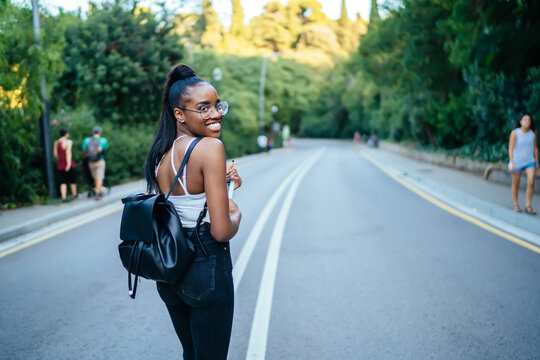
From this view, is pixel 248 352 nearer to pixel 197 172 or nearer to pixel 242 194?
pixel 197 172

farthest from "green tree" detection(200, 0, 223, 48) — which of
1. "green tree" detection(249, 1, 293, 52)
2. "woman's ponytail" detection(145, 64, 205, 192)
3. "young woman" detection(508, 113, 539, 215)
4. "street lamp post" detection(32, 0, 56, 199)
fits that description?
"woman's ponytail" detection(145, 64, 205, 192)

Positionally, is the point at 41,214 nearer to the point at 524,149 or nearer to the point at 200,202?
the point at 200,202

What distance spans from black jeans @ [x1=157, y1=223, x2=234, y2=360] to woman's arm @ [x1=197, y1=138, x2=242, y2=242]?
0.28ft

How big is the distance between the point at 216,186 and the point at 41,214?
862 centimetres

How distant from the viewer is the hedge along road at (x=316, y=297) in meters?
3.64

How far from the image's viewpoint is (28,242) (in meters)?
7.37

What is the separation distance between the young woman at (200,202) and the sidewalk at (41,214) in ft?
21.3

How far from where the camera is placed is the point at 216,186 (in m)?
1.99

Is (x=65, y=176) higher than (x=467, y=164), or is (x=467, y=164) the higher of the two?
(x=65, y=176)

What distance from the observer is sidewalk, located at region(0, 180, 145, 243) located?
787 cm

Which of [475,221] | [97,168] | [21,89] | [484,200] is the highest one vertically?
[21,89]

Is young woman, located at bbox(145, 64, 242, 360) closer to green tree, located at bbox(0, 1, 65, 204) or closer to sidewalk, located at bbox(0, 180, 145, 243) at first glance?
sidewalk, located at bbox(0, 180, 145, 243)

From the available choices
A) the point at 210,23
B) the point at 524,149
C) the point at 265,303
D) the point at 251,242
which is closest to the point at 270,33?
the point at 210,23

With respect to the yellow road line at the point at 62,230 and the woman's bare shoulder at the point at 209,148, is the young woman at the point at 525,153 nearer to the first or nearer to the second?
the woman's bare shoulder at the point at 209,148
